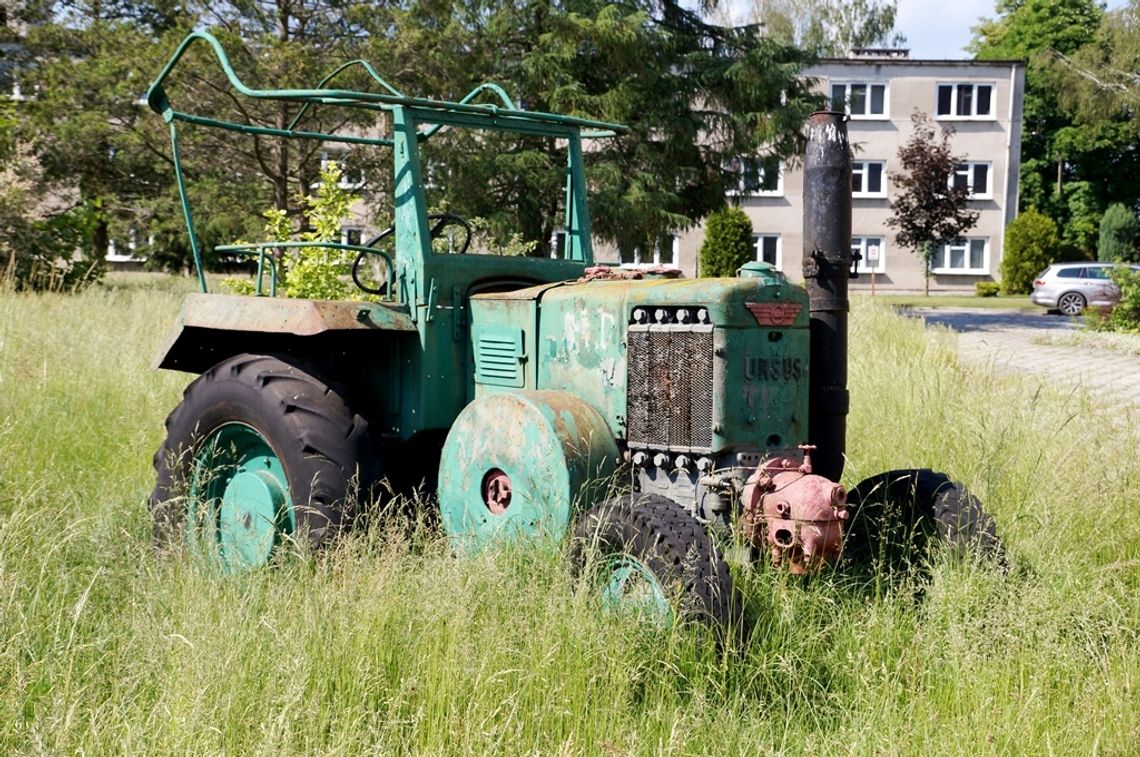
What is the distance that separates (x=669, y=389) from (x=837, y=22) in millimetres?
41086

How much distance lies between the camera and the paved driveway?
1130 centimetres

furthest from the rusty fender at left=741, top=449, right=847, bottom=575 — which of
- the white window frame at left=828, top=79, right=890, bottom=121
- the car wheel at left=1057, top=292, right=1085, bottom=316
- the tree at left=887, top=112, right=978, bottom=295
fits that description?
the white window frame at left=828, top=79, right=890, bottom=121

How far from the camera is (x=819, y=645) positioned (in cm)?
389

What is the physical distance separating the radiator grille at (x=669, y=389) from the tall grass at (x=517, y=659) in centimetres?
55

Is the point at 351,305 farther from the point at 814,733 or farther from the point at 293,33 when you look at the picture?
the point at 293,33

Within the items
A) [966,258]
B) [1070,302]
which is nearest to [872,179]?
[966,258]

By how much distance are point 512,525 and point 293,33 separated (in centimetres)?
1384

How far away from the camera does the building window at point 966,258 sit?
137 ft

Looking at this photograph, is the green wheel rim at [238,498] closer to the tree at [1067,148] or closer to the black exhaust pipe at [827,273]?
the black exhaust pipe at [827,273]

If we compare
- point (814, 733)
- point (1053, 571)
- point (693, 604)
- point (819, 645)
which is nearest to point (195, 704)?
point (693, 604)

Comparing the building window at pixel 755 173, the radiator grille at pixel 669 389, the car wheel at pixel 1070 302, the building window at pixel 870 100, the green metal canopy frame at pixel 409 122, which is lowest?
the car wheel at pixel 1070 302

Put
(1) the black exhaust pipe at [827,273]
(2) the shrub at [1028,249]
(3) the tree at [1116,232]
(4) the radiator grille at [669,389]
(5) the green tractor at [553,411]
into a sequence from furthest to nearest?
(3) the tree at [1116,232]
(2) the shrub at [1028,249]
(1) the black exhaust pipe at [827,273]
(4) the radiator grille at [669,389]
(5) the green tractor at [553,411]

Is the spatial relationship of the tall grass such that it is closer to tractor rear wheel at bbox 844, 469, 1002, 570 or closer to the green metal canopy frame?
tractor rear wheel at bbox 844, 469, 1002, 570

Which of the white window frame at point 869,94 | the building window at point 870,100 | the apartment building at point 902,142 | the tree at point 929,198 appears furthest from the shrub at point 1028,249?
the tree at point 929,198
